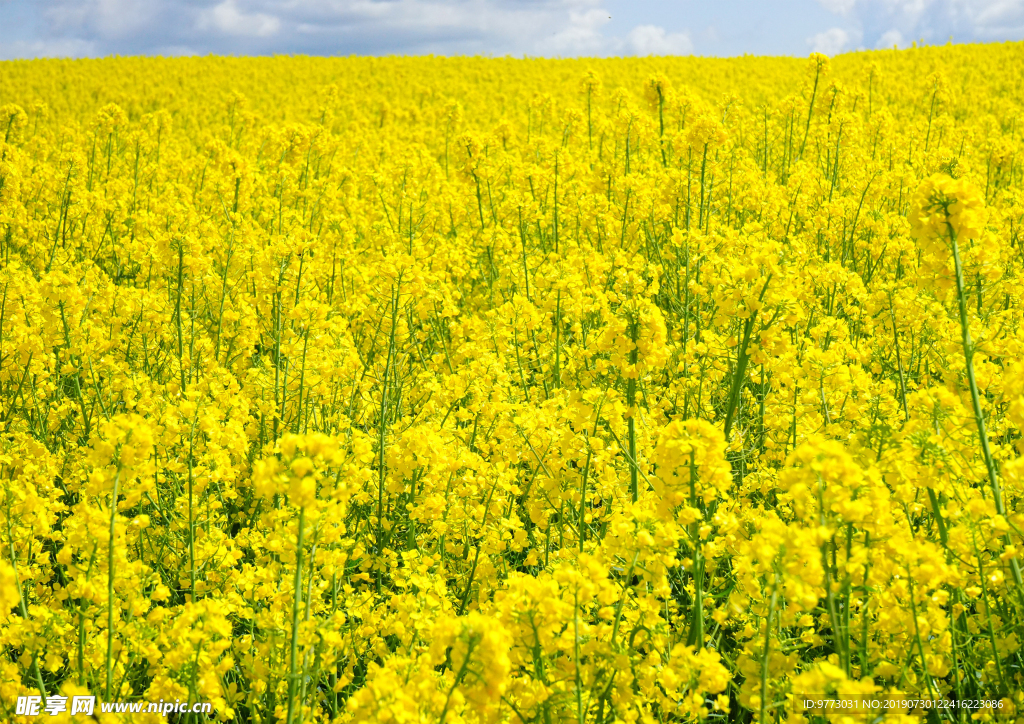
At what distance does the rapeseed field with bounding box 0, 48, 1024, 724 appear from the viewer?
2045 mm

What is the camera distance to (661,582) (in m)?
2.23

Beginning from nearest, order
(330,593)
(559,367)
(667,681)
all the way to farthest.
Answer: (667,681) < (330,593) < (559,367)

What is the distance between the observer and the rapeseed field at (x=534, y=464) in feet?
6.71

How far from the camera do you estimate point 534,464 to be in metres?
3.58

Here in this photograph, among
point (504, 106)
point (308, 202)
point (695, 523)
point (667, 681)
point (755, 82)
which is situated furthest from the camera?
point (755, 82)

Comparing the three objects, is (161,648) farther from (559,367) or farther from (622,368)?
(559,367)

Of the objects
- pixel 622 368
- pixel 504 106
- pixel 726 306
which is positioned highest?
pixel 504 106

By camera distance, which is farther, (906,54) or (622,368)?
(906,54)

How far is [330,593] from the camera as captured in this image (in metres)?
2.81

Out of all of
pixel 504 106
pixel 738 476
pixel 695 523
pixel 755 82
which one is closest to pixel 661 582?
→ pixel 695 523

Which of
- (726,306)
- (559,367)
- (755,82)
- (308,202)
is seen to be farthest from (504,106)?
(726,306)

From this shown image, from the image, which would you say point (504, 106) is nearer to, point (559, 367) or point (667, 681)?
point (559, 367)

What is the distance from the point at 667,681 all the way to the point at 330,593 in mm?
1359

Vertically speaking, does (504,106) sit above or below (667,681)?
above
